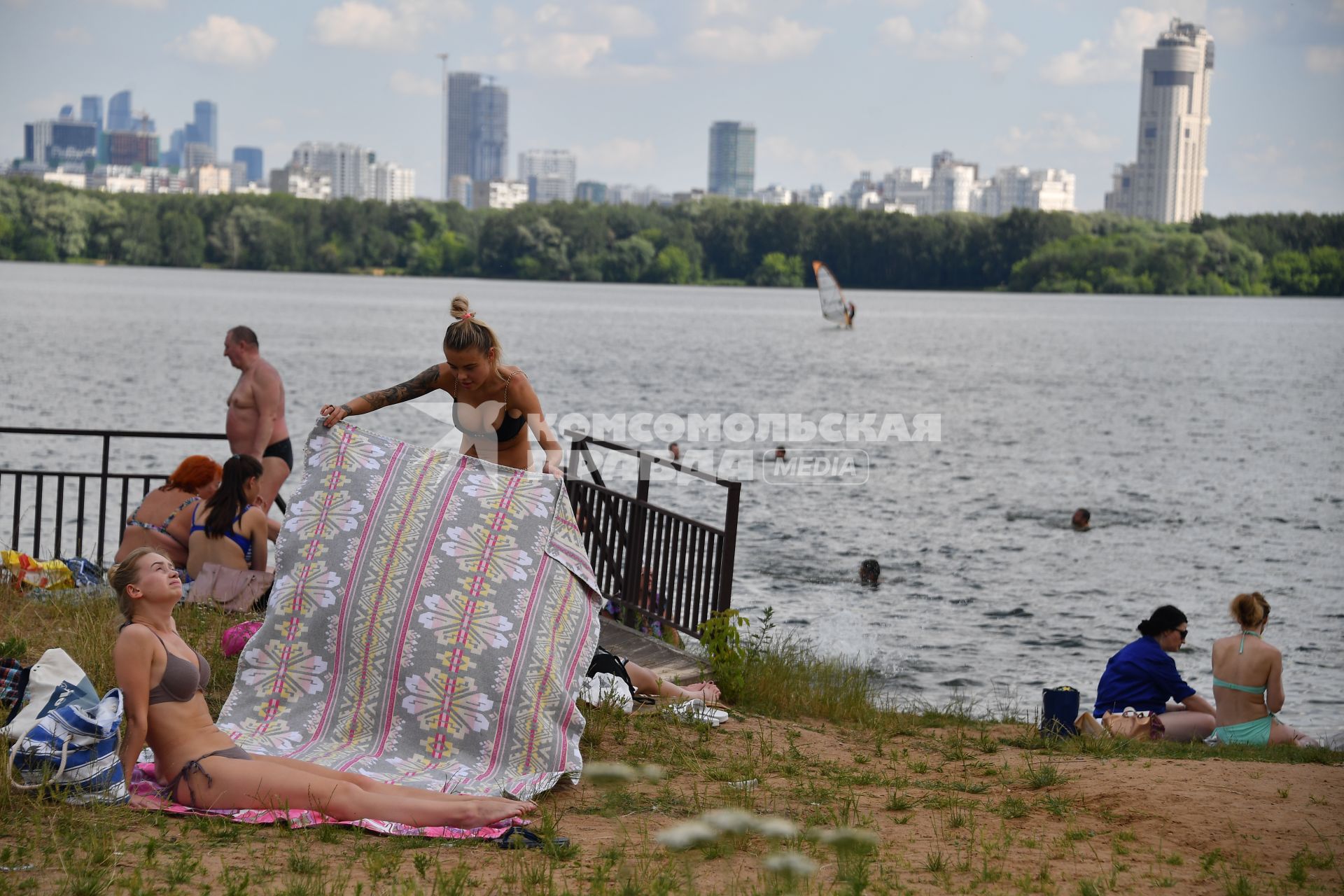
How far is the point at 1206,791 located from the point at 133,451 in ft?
89.2

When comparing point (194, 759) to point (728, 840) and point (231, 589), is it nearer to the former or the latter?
point (728, 840)

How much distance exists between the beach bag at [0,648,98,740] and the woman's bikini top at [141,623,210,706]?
39cm

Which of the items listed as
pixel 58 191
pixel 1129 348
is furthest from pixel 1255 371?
pixel 58 191

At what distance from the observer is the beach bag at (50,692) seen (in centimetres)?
566

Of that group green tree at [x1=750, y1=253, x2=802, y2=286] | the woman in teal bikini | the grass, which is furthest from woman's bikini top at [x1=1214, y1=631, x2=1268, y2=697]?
green tree at [x1=750, y1=253, x2=802, y2=286]

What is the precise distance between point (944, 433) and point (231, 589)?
35630 millimetres

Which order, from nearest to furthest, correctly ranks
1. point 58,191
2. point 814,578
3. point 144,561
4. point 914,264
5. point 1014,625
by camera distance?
point 144,561, point 1014,625, point 814,578, point 58,191, point 914,264

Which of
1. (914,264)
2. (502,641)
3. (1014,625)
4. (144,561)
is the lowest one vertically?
(1014,625)

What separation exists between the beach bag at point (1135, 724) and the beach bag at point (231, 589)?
5849 mm

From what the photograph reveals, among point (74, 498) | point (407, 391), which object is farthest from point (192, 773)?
point (74, 498)

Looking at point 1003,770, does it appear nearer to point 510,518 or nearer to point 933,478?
point 510,518

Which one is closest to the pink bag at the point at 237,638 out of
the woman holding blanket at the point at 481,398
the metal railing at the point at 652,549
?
the woman holding blanket at the point at 481,398

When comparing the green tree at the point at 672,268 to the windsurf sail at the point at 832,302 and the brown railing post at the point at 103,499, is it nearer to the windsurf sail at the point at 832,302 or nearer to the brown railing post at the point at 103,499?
the windsurf sail at the point at 832,302

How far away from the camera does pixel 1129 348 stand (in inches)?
3445
